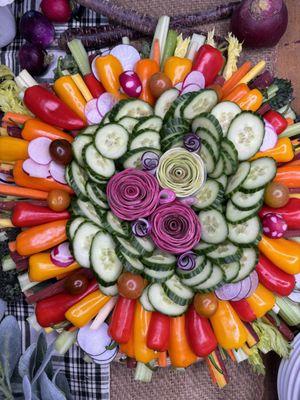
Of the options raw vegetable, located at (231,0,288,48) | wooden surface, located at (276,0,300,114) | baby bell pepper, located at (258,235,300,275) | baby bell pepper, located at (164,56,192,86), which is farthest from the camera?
wooden surface, located at (276,0,300,114)

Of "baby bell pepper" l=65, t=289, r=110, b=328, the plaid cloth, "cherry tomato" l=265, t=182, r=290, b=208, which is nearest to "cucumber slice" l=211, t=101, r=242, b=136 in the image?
"cherry tomato" l=265, t=182, r=290, b=208

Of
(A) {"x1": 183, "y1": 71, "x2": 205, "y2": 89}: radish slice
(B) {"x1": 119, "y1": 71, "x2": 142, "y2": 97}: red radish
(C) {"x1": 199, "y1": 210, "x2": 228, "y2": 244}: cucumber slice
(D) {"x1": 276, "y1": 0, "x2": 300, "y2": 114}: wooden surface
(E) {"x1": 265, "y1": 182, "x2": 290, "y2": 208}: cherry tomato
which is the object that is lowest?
(C) {"x1": 199, "y1": 210, "x2": 228, "y2": 244}: cucumber slice

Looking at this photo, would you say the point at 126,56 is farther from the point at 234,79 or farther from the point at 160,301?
the point at 160,301

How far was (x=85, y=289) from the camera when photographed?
1.52 metres

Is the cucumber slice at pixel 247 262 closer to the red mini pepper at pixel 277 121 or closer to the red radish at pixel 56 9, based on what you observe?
the red mini pepper at pixel 277 121

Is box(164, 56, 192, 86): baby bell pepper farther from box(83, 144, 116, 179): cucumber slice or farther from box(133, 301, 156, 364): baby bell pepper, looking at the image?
box(133, 301, 156, 364): baby bell pepper

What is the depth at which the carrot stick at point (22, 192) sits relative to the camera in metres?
1.55

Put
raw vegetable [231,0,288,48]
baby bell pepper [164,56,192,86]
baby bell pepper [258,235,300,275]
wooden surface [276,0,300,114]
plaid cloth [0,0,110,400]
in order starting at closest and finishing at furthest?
baby bell pepper [258,235,300,275], baby bell pepper [164,56,192,86], raw vegetable [231,0,288,48], plaid cloth [0,0,110,400], wooden surface [276,0,300,114]

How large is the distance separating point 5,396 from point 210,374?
28.6 inches

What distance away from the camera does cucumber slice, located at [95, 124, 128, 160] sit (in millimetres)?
1439

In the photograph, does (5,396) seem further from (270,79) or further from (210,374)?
(270,79)

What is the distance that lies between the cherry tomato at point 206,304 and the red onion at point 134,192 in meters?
0.30

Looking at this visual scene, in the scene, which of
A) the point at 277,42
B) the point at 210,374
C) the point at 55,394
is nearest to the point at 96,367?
the point at 55,394

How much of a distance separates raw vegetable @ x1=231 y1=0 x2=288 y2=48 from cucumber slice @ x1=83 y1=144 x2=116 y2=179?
724 mm
